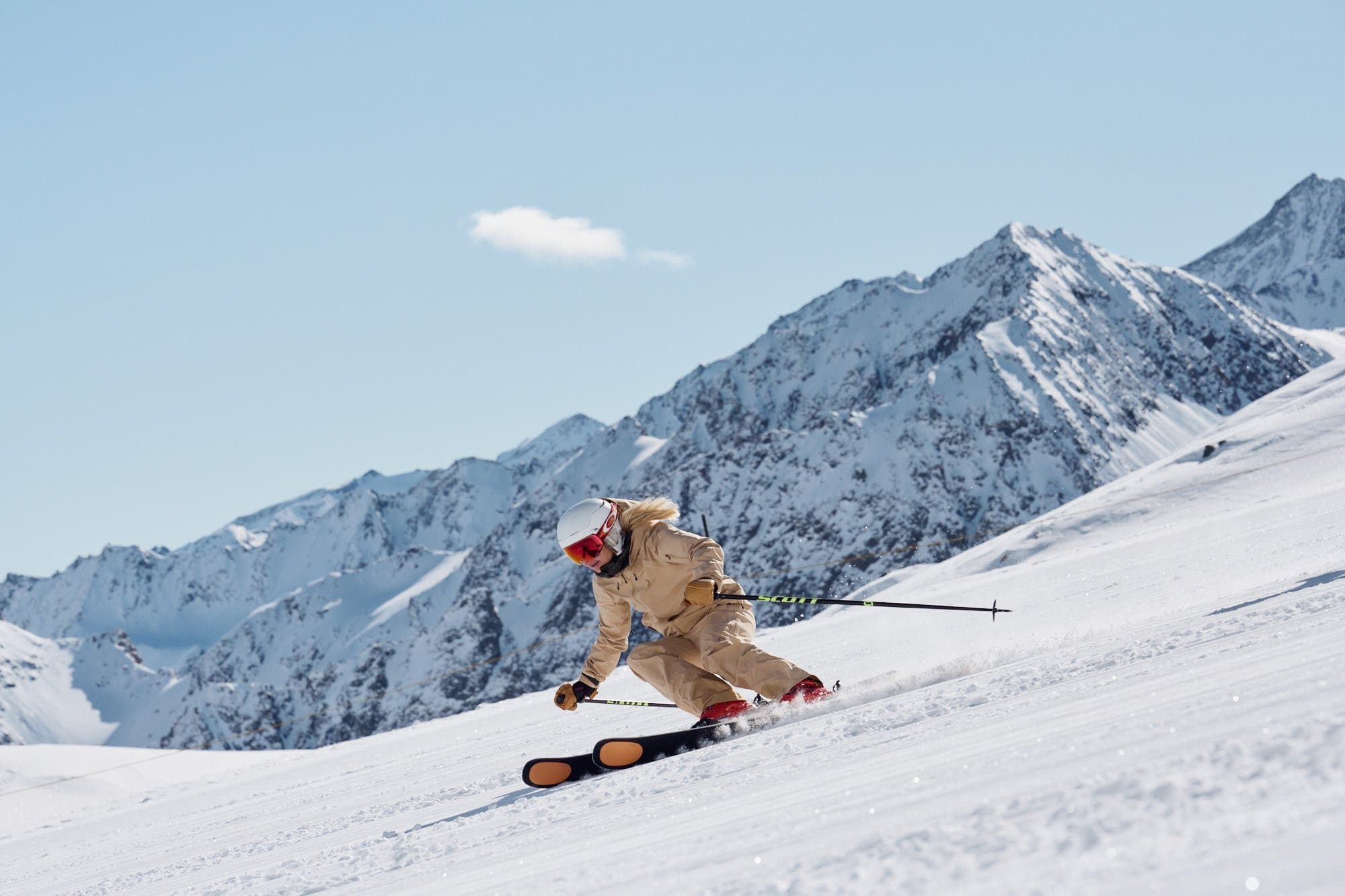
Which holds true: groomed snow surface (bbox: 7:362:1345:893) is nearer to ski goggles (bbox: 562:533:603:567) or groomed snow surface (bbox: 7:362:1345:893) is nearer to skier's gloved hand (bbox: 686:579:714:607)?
skier's gloved hand (bbox: 686:579:714:607)

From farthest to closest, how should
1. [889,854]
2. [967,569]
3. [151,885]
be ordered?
[967,569] → [151,885] → [889,854]

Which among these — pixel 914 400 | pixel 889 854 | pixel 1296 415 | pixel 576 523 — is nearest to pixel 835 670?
pixel 576 523

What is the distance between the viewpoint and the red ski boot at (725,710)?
19.0 feet

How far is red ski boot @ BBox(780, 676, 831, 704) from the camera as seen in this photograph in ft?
18.5

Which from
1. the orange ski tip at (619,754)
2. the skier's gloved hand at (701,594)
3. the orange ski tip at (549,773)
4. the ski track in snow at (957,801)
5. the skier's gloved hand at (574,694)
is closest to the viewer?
the ski track in snow at (957,801)

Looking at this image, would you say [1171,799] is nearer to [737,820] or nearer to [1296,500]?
[737,820]

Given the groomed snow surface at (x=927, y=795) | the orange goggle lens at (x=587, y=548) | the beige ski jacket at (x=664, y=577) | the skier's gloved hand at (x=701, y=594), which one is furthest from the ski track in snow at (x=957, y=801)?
the orange goggle lens at (x=587, y=548)

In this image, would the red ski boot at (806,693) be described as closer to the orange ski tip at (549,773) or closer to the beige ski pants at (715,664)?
the beige ski pants at (715,664)

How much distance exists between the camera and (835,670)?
9828mm

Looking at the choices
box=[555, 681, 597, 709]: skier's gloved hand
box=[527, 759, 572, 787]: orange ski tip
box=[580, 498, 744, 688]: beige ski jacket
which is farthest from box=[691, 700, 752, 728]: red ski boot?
box=[555, 681, 597, 709]: skier's gloved hand

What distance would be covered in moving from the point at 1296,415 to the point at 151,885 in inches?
1573

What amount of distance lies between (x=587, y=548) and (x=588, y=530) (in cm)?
11

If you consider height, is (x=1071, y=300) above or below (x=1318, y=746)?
above

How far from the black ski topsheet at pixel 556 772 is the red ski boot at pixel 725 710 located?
2.19 feet
